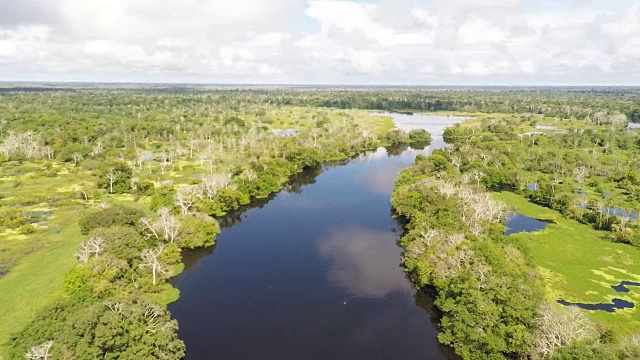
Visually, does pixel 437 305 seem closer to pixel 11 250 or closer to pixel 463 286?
pixel 463 286

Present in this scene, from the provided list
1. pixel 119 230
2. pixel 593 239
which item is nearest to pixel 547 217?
pixel 593 239

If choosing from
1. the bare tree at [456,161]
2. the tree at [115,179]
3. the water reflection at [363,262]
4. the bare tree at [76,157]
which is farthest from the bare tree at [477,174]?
the bare tree at [76,157]

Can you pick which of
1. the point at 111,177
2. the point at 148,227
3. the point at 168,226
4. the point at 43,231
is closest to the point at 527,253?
the point at 168,226

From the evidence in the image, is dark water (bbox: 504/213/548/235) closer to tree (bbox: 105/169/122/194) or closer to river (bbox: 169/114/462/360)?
river (bbox: 169/114/462/360)

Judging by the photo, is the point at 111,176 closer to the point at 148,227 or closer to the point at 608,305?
the point at 148,227

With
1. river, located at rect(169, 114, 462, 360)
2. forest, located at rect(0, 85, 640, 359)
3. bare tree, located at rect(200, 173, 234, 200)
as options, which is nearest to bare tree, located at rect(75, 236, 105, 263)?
forest, located at rect(0, 85, 640, 359)

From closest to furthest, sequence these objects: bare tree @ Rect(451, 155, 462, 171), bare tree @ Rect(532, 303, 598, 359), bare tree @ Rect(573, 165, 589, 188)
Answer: bare tree @ Rect(532, 303, 598, 359) → bare tree @ Rect(573, 165, 589, 188) → bare tree @ Rect(451, 155, 462, 171)
